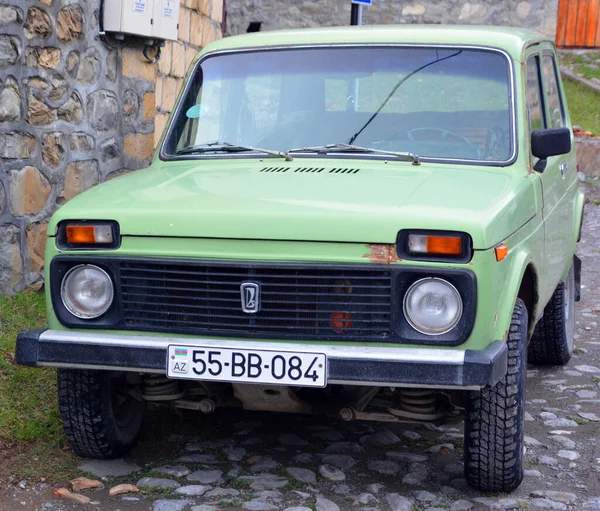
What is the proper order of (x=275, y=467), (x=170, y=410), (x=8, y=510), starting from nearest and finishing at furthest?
1. (x=8, y=510)
2. (x=275, y=467)
3. (x=170, y=410)

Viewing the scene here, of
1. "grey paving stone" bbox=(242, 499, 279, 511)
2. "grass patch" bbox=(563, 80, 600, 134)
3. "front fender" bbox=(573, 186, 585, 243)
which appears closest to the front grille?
"grey paving stone" bbox=(242, 499, 279, 511)

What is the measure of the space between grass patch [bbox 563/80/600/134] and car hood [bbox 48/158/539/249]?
33.7 feet

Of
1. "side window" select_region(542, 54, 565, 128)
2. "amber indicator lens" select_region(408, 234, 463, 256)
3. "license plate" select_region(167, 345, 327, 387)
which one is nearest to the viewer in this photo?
"amber indicator lens" select_region(408, 234, 463, 256)

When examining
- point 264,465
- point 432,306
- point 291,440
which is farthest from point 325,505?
point 432,306

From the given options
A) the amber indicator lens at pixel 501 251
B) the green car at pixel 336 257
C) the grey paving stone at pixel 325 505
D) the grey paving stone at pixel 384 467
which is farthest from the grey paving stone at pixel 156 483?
the amber indicator lens at pixel 501 251

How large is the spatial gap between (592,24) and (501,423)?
50.5 feet

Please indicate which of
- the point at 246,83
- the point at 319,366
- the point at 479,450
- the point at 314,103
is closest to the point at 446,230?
the point at 319,366

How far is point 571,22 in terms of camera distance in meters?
17.8

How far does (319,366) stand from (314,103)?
5.01 feet

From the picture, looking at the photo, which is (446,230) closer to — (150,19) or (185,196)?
(185,196)

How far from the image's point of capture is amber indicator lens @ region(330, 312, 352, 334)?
11.8 feet

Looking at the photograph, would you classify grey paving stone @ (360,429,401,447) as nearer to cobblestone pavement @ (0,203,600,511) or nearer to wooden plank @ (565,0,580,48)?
cobblestone pavement @ (0,203,600,511)

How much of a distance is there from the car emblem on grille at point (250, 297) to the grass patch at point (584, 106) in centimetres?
1106

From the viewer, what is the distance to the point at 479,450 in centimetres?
382
